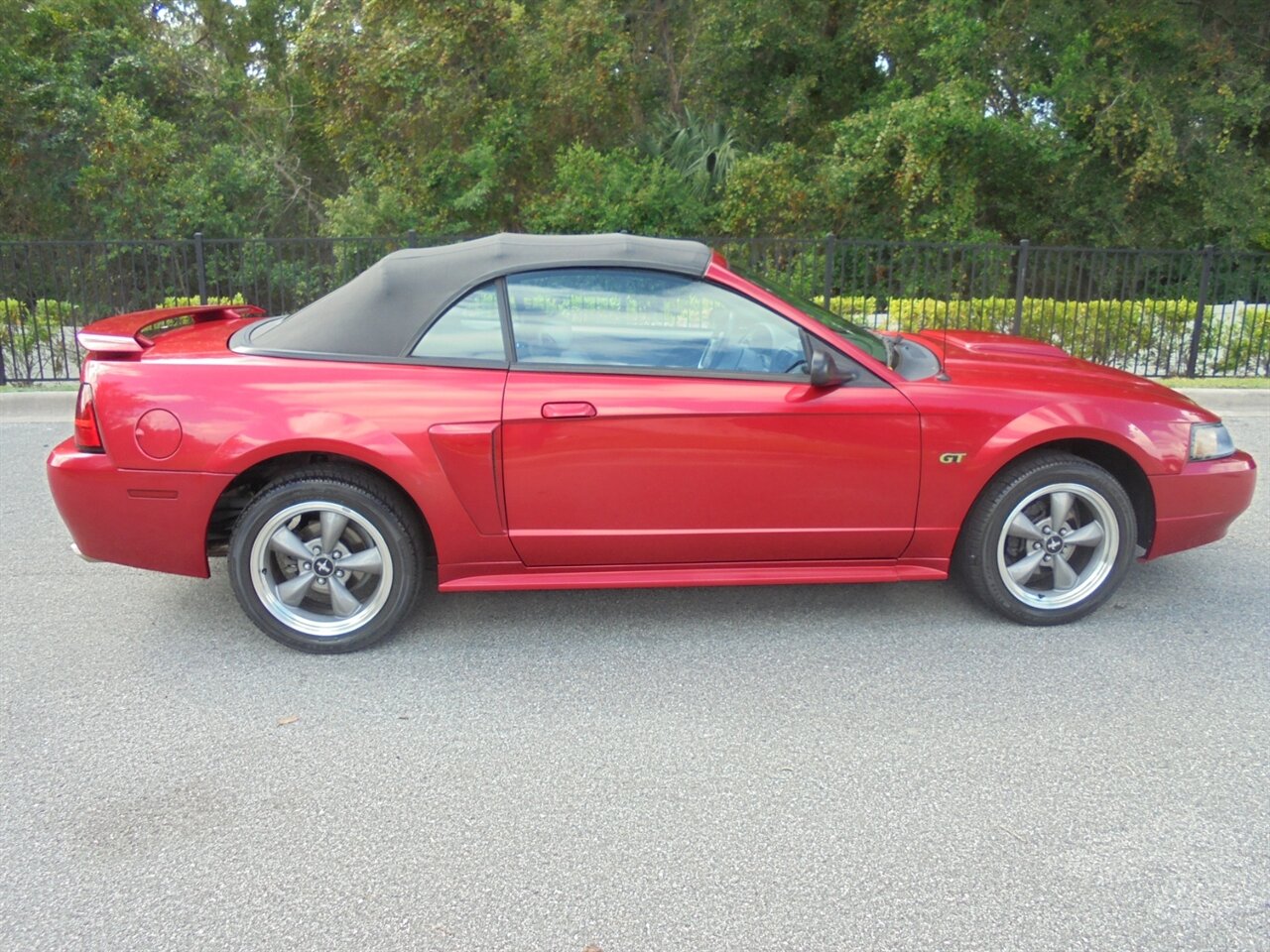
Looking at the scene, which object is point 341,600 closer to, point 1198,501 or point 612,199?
point 1198,501

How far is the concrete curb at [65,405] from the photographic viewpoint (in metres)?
9.34

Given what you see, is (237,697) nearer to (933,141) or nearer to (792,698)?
(792,698)

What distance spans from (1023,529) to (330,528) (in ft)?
9.19

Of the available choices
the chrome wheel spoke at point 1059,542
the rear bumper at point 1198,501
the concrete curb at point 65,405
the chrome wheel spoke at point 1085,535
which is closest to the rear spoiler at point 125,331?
the chrome wheel spoke at point 1059,542

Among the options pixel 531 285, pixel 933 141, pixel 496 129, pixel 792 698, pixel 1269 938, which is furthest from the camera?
pixel 496 129

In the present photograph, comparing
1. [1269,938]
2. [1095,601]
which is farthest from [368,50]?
Result: [1269,938]

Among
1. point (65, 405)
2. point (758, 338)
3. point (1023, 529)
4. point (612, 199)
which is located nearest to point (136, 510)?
point (758, 338)

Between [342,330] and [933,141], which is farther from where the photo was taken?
[933,141]

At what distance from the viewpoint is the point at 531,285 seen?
164 inches

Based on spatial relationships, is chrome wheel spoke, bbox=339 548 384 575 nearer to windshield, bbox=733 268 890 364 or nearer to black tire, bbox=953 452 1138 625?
windshield, bbox=733 268 890 364

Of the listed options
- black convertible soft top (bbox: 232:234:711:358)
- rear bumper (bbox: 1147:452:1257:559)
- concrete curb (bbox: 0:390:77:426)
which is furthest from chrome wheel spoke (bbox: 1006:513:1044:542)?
concrete curb (bbox: 0:390:77:426)

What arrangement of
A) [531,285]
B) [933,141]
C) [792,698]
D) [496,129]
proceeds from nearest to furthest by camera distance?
[792,698], [531,285], [933,141], [496,129]

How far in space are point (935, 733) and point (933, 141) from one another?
49.2ft

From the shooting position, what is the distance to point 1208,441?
4.41m
